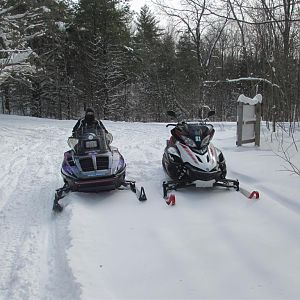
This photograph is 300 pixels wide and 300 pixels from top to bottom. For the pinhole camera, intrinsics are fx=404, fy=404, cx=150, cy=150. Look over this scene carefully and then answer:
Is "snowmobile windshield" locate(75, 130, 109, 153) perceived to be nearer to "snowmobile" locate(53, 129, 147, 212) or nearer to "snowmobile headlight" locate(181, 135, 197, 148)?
"snowmobile" locate(53, 129, 147, 212)

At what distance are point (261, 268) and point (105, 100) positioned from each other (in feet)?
83.1

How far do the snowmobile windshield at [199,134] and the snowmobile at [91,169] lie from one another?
118 cm

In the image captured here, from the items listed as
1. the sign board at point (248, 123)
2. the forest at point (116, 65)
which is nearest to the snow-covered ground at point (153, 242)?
the sign board at point (248, 123)

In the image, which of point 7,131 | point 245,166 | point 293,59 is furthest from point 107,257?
point 7,131

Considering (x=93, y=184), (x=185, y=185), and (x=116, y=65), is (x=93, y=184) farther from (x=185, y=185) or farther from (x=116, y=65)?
(x=116, y=65)

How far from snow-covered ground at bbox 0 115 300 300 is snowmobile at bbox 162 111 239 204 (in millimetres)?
213

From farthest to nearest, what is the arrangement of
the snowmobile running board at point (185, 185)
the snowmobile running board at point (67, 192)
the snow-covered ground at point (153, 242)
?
the snowmobile running board at point (185, 185) → the snowmobile running board at point (67, 192) → the snow-covered ground at point (153, 242)

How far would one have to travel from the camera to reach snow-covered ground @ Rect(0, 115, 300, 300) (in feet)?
11.2

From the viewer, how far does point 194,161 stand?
611 cm

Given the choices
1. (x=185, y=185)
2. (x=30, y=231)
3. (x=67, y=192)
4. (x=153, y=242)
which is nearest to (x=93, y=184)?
(x=67, y=192)

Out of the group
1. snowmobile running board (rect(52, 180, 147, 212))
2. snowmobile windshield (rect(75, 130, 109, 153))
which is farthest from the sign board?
snowmobile windshield (rect(75, 130, 109, 153))

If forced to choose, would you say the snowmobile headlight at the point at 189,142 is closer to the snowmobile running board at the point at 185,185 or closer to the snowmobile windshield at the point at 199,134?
the snowmobile windshield at the point at 199,134

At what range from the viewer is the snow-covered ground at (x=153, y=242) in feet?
11.2

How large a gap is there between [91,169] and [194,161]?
1550 mm
